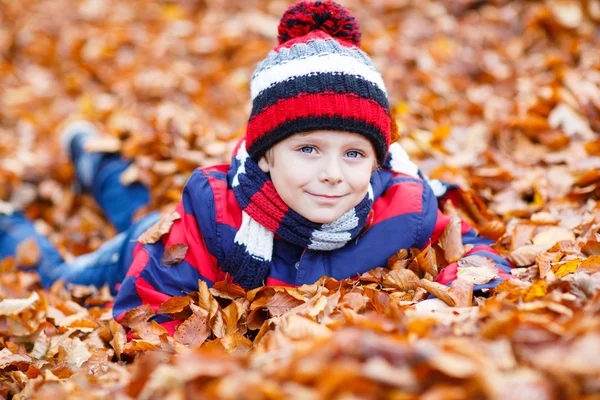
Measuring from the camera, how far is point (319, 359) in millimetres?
1432

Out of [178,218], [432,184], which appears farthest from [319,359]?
[432,184]

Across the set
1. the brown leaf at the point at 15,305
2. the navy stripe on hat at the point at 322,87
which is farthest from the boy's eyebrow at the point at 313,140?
the brown leaf at the point at 15,305

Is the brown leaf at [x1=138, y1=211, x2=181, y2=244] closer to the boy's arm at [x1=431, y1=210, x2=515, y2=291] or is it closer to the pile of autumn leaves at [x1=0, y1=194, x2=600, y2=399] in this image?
the pile of autumn leaves at [x1=0, y1=194, x2=600, y2=399]

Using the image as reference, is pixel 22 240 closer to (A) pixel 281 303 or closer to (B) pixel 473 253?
(A) pixel 281 303

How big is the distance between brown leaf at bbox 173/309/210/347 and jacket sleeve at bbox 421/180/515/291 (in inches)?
35.2

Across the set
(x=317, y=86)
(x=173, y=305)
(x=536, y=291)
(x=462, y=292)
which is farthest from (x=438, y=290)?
(x=173, y=305)

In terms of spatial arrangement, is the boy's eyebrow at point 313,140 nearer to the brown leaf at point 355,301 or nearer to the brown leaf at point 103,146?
the brown leaf at point 355,301

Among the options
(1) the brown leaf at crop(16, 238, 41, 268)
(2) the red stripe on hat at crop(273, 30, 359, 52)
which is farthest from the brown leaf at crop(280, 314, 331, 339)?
(1) the brown leaf at crop(16, 238, 41, 268)

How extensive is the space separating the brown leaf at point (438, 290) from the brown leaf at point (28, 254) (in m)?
2.30

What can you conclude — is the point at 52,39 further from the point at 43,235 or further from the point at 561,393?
the point at 561,393

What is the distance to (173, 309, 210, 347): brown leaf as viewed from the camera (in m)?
2.32

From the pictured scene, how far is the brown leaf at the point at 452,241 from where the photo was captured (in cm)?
262

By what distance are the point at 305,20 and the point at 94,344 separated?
4.94ft

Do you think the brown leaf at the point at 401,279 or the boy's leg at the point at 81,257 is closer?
the brown leaf at the point at 401,279
